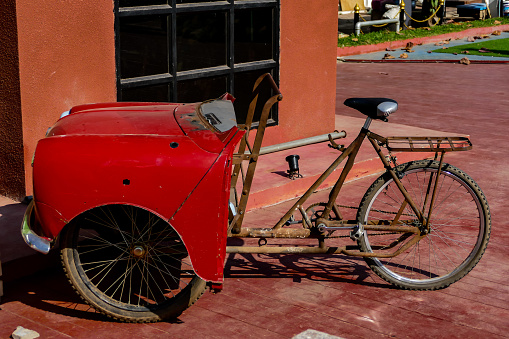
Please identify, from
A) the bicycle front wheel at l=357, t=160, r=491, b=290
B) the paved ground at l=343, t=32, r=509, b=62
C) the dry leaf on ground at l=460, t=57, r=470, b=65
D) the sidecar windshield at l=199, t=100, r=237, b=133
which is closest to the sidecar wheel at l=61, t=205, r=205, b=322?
the sidecar windshield at l=199, t=100, r=237, b=133

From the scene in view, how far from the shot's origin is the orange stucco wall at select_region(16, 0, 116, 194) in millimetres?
6355

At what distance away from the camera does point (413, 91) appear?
14.2 metres

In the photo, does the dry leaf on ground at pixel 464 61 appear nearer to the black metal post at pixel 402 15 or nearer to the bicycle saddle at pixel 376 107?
the black metal post at pixel 402 15

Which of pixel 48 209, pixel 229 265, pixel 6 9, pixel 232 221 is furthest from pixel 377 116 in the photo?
pixel 6 9

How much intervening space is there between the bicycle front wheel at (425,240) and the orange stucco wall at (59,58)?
9.40 ft

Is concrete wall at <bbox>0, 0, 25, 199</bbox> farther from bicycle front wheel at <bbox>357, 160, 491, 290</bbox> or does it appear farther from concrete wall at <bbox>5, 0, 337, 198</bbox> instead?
bicycle front wheel at <bbox>357, 160, 491, 290</bbox>

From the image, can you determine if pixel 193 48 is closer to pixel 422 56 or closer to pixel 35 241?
pixel 35 241

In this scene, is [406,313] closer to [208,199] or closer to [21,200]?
[208,199]

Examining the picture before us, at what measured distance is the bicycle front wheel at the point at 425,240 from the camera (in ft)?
17.2

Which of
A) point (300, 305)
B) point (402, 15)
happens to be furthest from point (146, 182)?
point (402, 15)

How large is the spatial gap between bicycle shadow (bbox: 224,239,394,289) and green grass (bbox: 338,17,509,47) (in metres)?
15.2

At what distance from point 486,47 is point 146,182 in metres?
19.0

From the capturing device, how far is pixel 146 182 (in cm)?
450

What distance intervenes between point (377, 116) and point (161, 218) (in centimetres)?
168
